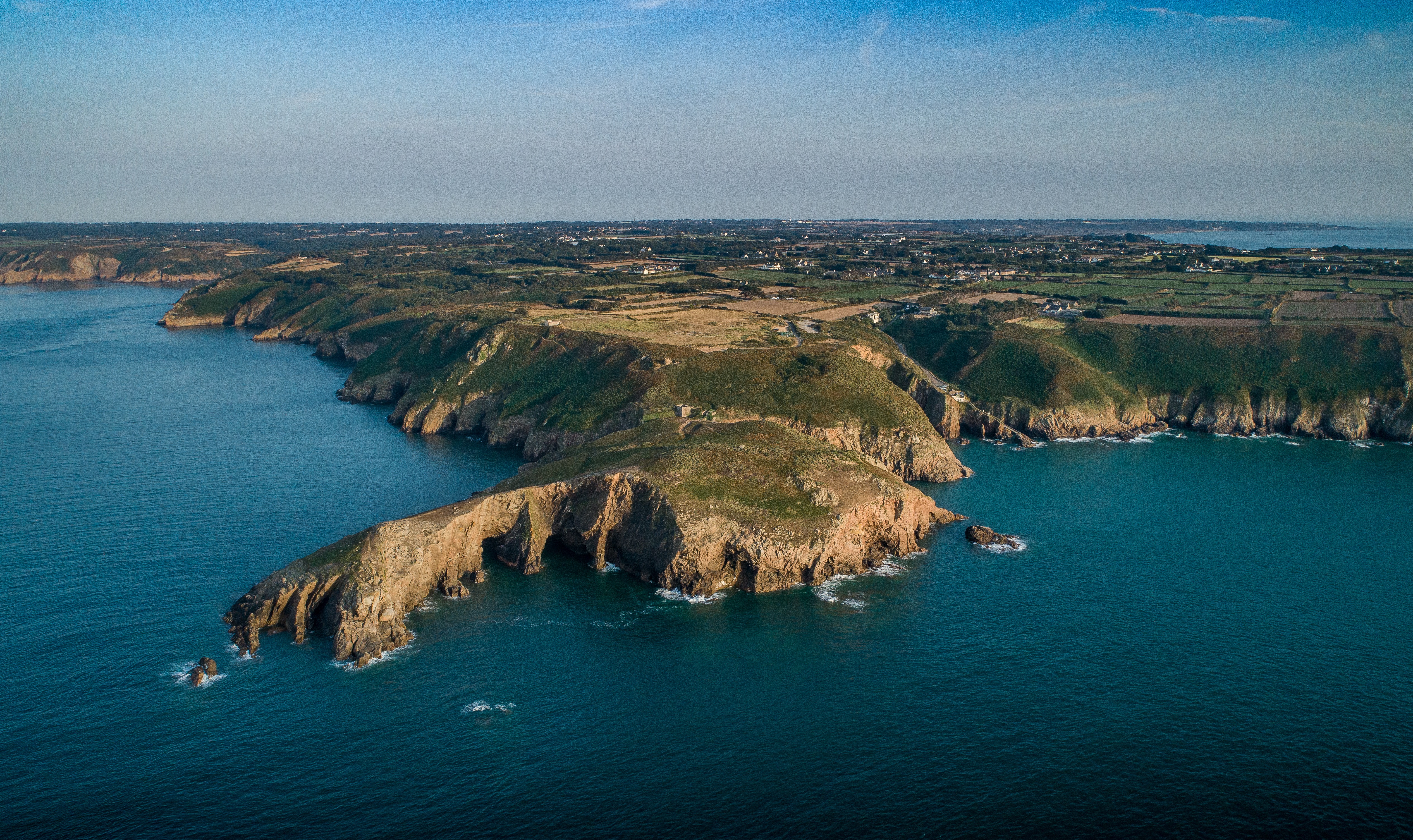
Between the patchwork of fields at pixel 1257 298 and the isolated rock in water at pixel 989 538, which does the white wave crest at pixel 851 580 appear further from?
the patchwork of fields at pixel 1257 298

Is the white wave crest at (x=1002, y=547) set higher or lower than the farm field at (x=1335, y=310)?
lower

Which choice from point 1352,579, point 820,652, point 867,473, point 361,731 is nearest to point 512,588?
point 361,731

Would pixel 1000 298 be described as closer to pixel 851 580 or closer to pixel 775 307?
pixel 775 307

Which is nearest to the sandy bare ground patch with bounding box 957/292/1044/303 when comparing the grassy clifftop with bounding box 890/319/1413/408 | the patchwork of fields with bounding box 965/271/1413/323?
the patchwork of fields with bounding box 965/271/1413/323

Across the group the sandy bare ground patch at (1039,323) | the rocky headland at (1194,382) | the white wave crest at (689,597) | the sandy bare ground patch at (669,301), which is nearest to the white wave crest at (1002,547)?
the white wave crest at (689,597)

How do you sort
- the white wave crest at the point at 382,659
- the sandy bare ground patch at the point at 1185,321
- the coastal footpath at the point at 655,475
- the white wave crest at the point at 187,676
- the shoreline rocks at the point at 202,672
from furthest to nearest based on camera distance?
the sandy bare ground patch at the point at 1185,321 → the coastal footpath at the point at 655,475 → the white wave crest at the point at 382,659 → the shoreline rocks at the point at 202,672 → the white wave crest at the point at 187,676

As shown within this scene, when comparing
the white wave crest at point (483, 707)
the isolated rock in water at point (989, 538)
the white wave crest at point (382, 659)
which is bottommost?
the white wave crest at point (483, 707)

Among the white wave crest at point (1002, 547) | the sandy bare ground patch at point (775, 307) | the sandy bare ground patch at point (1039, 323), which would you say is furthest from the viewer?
the sandy bare ground patch at point (775, 307)

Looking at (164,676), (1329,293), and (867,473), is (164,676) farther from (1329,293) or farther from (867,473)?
(1329,293)

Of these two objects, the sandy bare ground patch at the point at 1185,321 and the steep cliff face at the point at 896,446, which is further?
the sandy bare ground patch at the point at 1185,321
